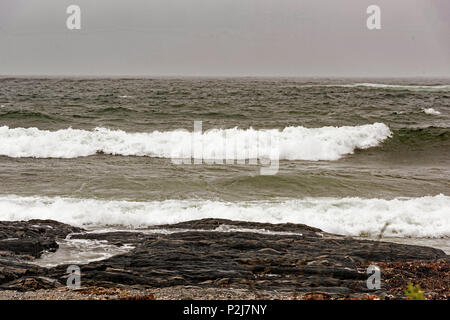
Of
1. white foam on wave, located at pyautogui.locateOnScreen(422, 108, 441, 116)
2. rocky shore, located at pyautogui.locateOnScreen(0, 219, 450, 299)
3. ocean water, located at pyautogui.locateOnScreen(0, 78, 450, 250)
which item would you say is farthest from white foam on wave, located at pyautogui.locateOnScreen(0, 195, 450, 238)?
white foam on wave, located at pyautogui.locateOnScreen(422, 108, 441, 116)

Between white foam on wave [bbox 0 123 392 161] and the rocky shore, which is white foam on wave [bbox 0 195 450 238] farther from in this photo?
white foam on wave [bbox 0 123 392 161]

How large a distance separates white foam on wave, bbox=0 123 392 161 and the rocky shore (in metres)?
13.3

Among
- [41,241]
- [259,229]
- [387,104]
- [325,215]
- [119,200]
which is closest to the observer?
[41,241]

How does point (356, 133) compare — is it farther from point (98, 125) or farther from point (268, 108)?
point (98, 125)

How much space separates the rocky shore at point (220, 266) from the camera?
20.2ft

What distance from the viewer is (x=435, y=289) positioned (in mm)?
6352

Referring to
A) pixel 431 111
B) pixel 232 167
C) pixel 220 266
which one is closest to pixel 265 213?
pixel 220 266

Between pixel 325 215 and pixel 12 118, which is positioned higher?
pixel 12 118

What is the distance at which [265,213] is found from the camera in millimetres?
11695

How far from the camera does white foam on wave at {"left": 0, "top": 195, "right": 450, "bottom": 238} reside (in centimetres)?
1082
